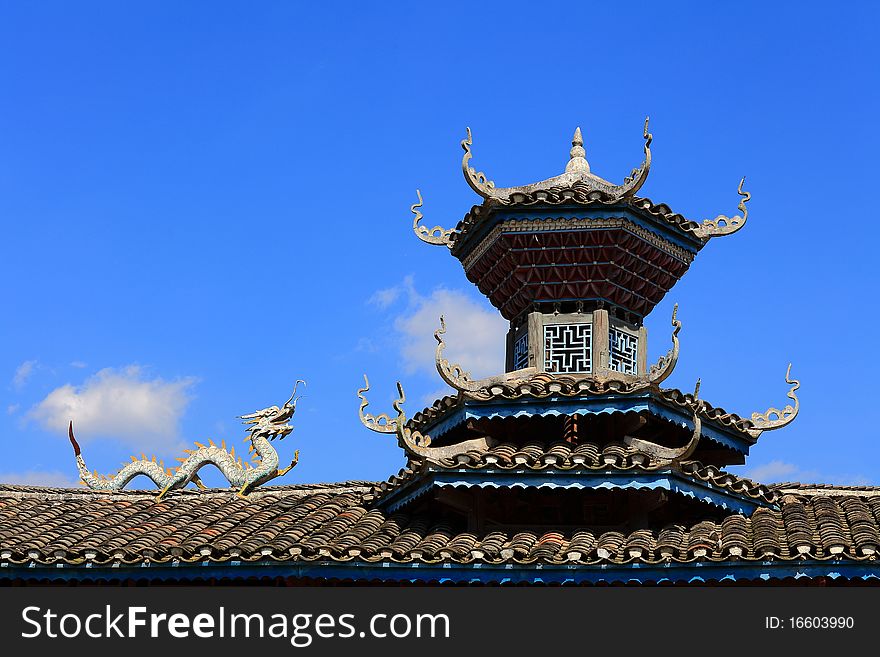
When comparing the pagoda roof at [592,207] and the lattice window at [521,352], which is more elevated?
the pagoda roof at [592,207]

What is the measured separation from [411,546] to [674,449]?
3.77 metres

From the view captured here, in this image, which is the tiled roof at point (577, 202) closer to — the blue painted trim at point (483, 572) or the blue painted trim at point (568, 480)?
the blue painted trim at point (568, 480)

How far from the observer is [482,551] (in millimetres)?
19469

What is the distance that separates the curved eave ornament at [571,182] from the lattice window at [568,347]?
203 cm

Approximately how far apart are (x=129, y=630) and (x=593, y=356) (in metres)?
8.28

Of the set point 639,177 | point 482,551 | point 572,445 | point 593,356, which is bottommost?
point 482,551

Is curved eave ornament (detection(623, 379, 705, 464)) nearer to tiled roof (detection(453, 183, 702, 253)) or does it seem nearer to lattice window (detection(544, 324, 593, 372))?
lattice window (detection(544, 324, 593, 372))

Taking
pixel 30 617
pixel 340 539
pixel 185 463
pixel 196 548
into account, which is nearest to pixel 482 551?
pixel 340 539

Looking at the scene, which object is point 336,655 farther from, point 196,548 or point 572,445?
point 572,445

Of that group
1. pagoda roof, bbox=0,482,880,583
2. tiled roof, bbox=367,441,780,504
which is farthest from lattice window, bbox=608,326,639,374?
pagoda roof, bbox=0,482,880,583

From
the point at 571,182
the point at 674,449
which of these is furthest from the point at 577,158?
the point at 674,449

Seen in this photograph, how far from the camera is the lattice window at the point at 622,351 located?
2381cm

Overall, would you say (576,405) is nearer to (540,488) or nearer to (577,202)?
(540,488)

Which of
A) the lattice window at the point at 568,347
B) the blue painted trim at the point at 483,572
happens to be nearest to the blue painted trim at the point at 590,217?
the lattice window at the point at 568,347
